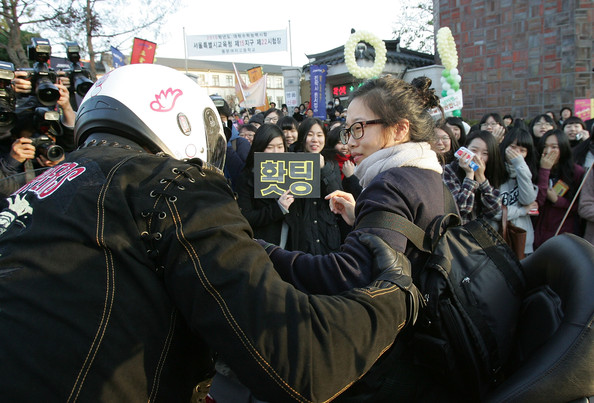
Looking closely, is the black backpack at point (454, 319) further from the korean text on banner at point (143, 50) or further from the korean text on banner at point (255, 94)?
the korean text on banner at point (255, 94)

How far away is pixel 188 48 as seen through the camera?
16266 mm

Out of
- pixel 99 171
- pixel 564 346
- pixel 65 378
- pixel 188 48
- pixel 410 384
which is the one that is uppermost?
pixel 188 48

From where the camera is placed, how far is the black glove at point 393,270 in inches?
45.5

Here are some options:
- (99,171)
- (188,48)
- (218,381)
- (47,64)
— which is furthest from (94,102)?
(188,48)

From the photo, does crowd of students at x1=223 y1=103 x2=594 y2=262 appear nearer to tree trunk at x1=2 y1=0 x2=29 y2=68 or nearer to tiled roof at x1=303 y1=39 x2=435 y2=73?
tree trunk at x1=2 y1=0 x2=29 y2=68

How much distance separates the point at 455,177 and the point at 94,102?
3.28 m

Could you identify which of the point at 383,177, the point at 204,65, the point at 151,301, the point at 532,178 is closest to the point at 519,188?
the point at 532,178

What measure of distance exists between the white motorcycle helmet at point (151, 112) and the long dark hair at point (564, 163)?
4.45 metres

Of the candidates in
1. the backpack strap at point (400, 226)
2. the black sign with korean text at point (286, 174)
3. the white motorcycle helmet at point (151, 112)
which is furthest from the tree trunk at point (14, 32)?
the backpack strap at point (400, 226)

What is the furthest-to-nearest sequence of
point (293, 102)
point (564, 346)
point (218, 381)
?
point (293, 102)
point (218, 381)
point (564, 346)

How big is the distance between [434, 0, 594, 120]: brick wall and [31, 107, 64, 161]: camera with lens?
12.6 m

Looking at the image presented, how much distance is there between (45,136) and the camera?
3.33 m

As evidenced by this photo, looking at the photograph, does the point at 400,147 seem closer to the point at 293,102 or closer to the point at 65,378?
the point at 65,378

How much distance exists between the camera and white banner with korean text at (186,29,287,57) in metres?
16.2
